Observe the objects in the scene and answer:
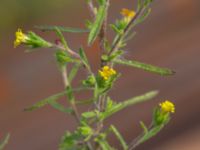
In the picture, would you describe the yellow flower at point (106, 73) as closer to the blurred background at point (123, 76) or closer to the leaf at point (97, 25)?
the leaf at point (97, 25)

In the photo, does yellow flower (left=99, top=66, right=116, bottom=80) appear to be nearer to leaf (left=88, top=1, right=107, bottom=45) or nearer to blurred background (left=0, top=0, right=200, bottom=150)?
leaf (left=88, top=1, right=107, bottom=45)

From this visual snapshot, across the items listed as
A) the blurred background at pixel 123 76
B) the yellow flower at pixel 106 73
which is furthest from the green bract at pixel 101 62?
the blurred background at pixel 123 76

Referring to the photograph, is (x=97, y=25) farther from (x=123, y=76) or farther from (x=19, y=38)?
(x=123, y=76)

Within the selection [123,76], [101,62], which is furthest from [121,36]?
[123,76]

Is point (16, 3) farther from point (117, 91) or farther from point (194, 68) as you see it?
point (194, 68)

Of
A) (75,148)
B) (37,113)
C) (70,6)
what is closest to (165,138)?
(37,113)

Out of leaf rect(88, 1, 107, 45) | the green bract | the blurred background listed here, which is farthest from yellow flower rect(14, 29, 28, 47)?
the blurred background
